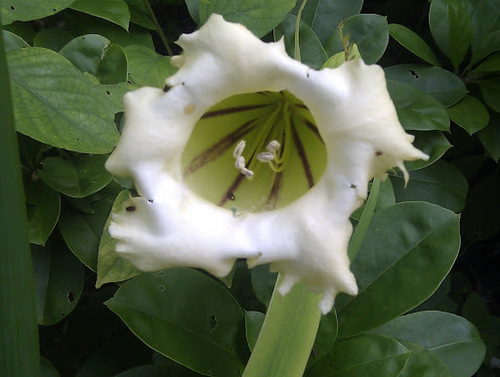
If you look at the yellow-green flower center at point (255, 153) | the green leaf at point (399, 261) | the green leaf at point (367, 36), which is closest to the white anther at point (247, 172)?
the yellow-green flower center at point (255, 153)

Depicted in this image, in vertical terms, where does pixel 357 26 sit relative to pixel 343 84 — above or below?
below

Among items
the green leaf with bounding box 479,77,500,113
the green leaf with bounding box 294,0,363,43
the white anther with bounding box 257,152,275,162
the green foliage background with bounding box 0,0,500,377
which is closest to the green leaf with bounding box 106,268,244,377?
the green foliage background with bounding box 0,0,500,377

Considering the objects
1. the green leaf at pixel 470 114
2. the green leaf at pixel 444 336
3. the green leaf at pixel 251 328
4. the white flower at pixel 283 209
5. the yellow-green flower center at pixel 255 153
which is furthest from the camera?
the green leaf at pixel 470 114

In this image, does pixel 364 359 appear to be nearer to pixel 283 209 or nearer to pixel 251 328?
pixel 251 328

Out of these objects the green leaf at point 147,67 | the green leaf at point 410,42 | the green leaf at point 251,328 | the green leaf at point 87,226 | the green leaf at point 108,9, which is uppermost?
the green leaf at point 108,9

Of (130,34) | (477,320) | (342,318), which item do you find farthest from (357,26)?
(477,320)

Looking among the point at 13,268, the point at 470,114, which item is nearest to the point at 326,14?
the point at 470,114

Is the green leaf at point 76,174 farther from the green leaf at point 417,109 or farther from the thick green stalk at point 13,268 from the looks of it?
the green leaf at point 417,109

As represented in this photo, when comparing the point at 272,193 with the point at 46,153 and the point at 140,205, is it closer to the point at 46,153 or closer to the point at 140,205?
the point at 140,205
